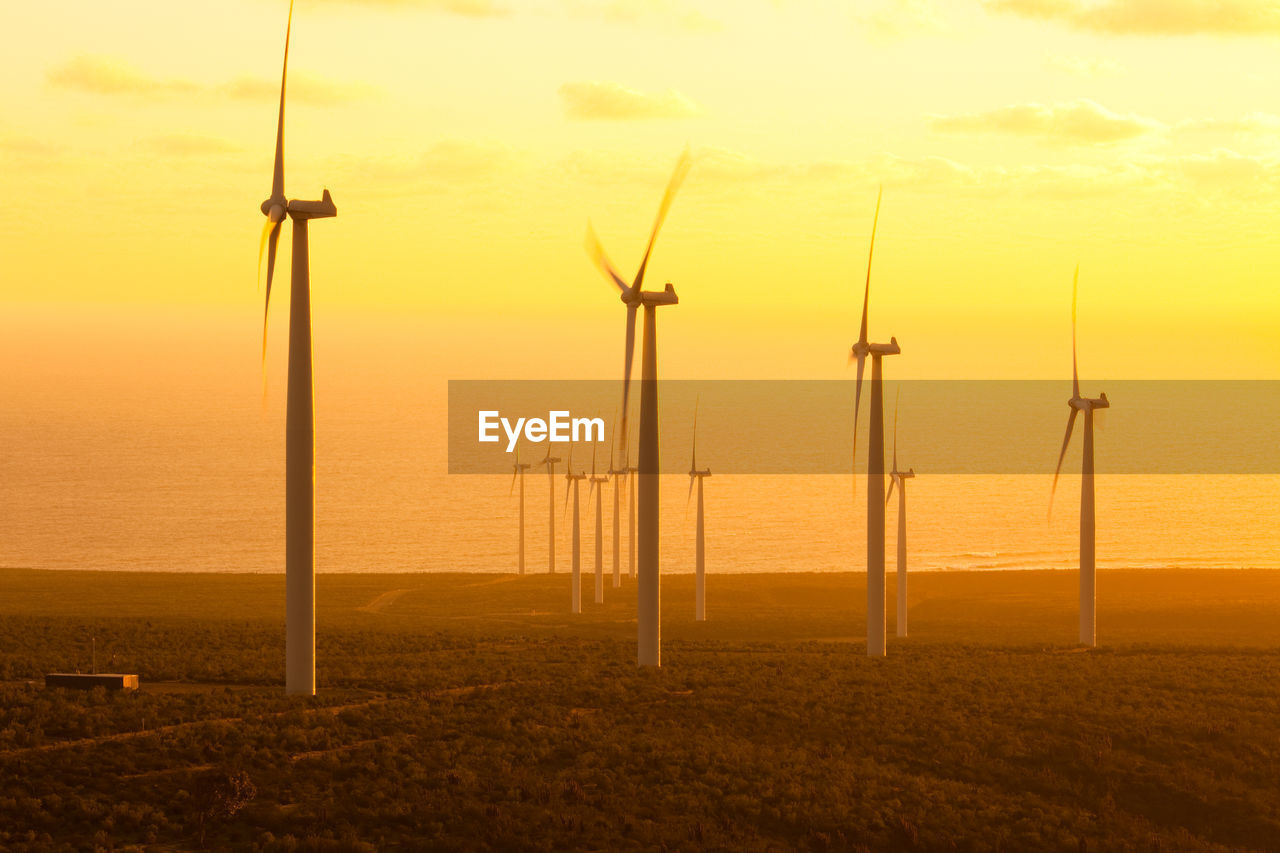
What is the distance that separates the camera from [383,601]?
118 meters

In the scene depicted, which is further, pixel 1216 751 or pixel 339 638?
pixel 339 638

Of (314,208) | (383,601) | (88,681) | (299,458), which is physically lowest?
(383,601)

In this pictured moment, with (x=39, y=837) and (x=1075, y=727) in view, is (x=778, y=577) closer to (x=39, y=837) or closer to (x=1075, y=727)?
(x=1075, y=727)

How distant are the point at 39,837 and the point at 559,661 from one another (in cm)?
2719

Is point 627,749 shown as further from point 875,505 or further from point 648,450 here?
point 875,505

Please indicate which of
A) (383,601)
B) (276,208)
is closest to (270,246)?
(276,208)

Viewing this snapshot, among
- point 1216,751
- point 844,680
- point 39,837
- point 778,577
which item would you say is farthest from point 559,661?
point 778,577

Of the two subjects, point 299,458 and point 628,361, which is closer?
point 299,458

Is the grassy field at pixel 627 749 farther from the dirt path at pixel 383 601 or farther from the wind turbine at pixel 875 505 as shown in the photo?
the dirt path at pixel 383 601

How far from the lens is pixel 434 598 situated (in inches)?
4665

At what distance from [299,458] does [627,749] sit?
A: 11749 mm

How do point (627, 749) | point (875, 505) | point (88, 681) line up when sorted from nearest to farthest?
point (627, 749) < point (88, 681) < point (875, 505)

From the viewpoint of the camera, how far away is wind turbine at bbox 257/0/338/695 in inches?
1554

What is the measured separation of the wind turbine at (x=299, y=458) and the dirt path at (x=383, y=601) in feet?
225
